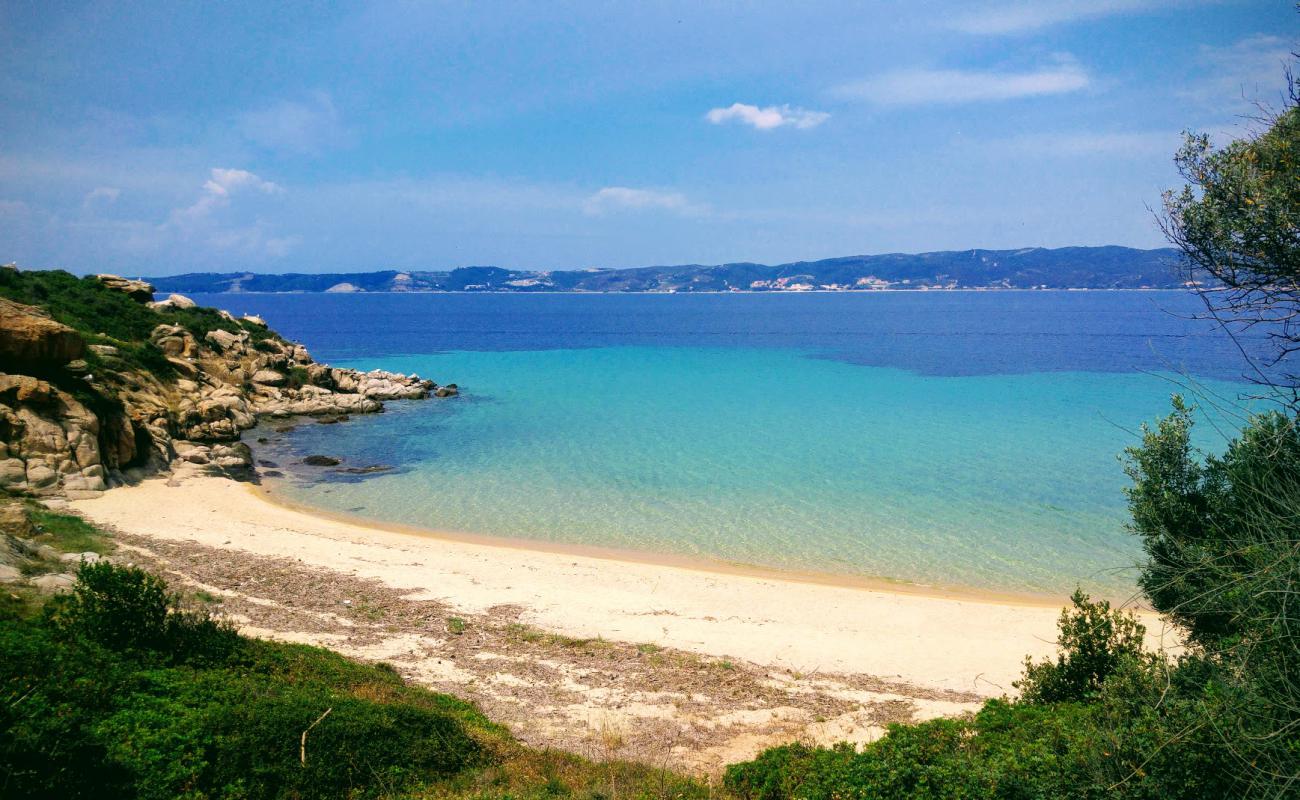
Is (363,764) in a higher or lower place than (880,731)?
higher

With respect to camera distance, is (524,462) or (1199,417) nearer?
(524,462)

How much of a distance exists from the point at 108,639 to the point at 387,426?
33.3 metres

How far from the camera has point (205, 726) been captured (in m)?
7.37

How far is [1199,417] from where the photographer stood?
37.9 meters

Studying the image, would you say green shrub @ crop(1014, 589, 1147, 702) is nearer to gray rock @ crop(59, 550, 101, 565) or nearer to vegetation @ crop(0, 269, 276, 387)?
gray rock @ crop(59, 550, 101, 565)

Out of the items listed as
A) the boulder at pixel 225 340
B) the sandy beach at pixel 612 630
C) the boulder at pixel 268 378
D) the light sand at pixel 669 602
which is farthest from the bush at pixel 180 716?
the boulder at pixel 225 340

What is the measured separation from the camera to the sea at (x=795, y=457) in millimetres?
21672

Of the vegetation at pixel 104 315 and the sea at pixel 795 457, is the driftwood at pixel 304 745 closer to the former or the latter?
the sea at pixel 795 457

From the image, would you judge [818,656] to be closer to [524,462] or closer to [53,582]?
[53,582]

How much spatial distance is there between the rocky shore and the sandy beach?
230 centimetres

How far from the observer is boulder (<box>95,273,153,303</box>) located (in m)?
45.8

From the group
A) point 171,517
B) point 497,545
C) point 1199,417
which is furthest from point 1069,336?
point 171,517

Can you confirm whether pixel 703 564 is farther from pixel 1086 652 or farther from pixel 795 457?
pixel 795 457

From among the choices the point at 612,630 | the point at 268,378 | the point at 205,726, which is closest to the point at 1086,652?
the point at 612,630
